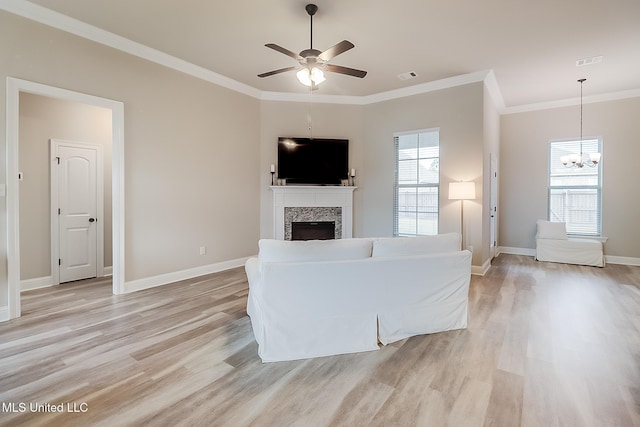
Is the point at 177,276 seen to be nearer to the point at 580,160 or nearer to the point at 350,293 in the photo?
the point at 350,293

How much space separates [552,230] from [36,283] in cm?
848

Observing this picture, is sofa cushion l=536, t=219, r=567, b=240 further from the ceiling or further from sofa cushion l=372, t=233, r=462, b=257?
sofa cushion l=372, t=233, r=462, b=257

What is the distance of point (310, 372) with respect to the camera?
213cm

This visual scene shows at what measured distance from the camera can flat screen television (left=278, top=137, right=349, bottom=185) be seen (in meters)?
5.68

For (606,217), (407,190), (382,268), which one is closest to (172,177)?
(382,268)

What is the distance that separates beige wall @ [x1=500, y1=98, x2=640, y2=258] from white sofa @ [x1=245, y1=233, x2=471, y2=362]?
15.9 ft

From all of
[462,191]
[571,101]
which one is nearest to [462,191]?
[462,191]

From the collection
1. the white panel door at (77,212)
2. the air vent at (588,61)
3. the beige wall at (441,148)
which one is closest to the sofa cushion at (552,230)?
the beige wall at (441,148)

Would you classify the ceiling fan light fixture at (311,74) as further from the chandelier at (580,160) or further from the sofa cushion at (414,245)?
the chandelier at (580,160)

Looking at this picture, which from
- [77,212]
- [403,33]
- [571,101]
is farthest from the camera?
[571,101]

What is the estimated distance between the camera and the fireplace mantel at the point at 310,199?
18.7 feet

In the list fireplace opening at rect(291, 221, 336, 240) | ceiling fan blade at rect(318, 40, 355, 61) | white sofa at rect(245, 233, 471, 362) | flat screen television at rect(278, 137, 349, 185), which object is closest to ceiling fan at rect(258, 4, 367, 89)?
ceiling fan blade at rect(318, 40, 355, 61)

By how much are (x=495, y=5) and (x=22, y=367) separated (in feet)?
16.9

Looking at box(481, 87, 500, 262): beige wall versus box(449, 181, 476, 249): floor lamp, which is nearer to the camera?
box(449, 181, 476, 249): floor lamp
